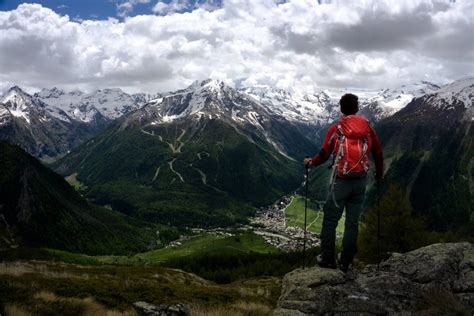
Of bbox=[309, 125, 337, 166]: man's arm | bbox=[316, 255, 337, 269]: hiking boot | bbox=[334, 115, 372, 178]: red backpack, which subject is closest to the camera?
bbox=[334, 115, 372, 178]: red backpack

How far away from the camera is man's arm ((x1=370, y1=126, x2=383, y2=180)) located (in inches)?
647

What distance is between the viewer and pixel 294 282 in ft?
49.4

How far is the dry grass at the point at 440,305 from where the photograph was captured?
1177cm

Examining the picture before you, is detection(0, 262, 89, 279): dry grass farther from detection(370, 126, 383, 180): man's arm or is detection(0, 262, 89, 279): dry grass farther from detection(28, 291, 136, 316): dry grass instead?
detection(370, 126, 383, 180): man's arm

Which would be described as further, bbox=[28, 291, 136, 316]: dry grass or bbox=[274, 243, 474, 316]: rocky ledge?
bbox=[28, 291, 136, 316]: dry grass

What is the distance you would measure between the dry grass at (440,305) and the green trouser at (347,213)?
9.94ft

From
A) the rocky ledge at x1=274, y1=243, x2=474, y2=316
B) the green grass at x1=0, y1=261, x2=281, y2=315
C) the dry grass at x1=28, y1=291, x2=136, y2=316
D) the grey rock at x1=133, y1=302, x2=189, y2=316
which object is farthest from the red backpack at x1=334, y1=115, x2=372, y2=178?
the dry grass at x1=28, y1=291, x2=136, y2=316

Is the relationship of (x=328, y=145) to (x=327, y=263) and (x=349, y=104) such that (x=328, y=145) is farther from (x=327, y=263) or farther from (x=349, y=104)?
(x=327, y=263)

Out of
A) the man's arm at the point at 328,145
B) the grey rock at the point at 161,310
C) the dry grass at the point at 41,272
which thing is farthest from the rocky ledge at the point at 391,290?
the dry grass at the point at 41,272

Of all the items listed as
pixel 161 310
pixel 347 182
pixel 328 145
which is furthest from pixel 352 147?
pixel 161 310

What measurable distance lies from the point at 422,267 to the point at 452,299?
363 cm

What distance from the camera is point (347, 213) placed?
16.3 metres

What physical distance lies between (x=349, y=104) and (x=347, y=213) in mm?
3950

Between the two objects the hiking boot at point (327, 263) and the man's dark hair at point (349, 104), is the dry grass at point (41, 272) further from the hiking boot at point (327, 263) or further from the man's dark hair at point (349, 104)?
the man's dark hair at point (349, 104)
